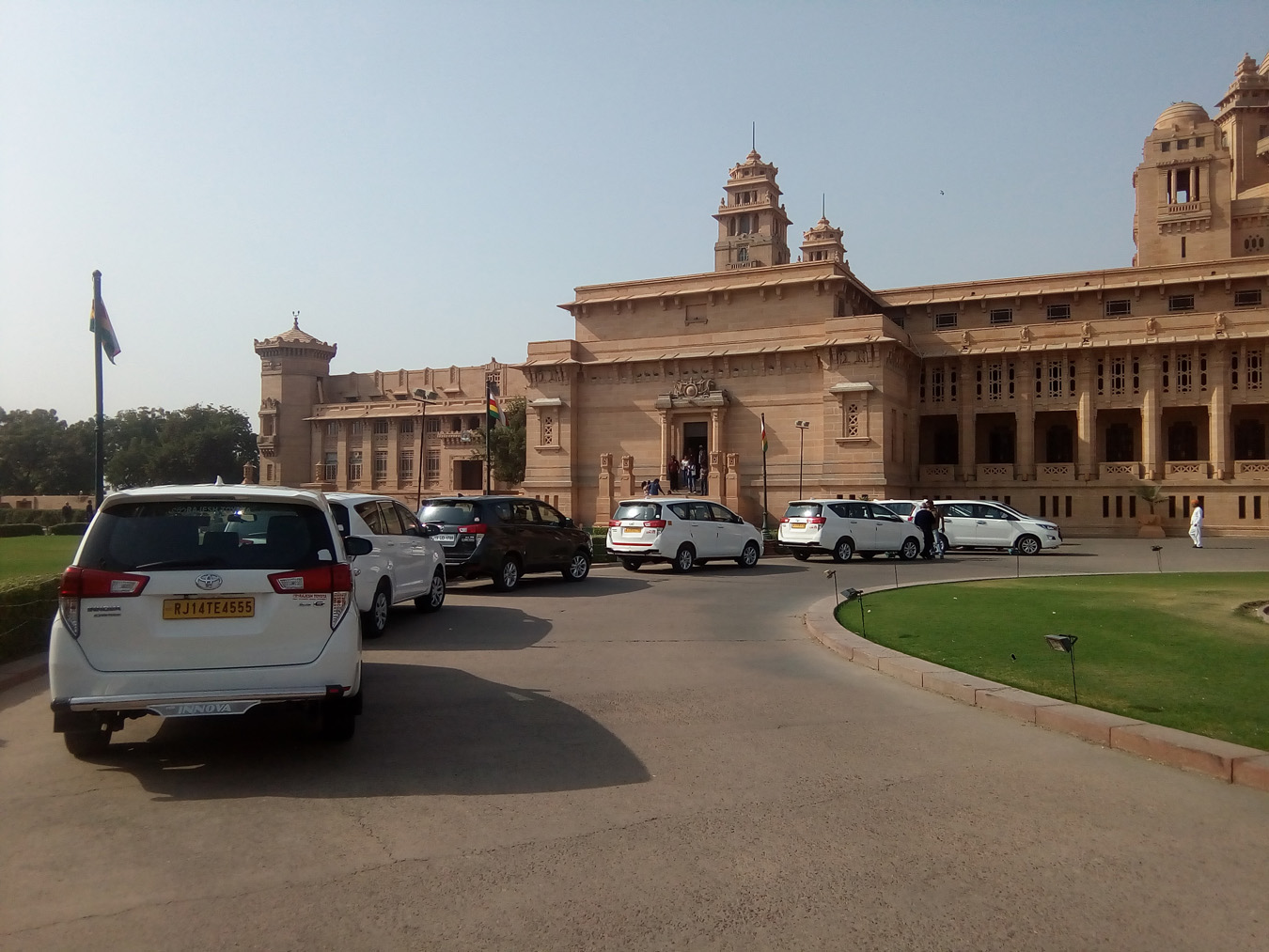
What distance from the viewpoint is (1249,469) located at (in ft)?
125

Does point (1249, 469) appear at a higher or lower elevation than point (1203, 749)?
higher

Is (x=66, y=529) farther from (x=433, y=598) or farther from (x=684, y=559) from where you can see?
(x=433, y=598)

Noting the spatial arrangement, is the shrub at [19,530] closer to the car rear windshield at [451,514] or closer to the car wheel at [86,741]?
the car rear windshield at [451,514]

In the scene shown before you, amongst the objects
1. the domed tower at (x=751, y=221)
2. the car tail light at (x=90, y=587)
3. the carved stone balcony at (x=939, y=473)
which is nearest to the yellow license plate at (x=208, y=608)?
the car tail light at (x=90, y=587)

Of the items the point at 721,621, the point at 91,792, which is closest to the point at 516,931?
the point at 91,792

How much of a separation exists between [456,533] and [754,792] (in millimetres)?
11282

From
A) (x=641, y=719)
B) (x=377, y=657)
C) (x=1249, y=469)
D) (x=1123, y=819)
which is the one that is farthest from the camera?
(x=1249, y=469)

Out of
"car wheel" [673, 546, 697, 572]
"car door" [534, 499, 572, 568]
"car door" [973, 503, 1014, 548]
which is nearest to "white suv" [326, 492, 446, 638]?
"car door" [534, 499, 572, 568]

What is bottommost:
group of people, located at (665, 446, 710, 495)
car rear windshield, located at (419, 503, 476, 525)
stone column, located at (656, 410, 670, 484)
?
car rear windshield, located at (419, 503, 476, 525)

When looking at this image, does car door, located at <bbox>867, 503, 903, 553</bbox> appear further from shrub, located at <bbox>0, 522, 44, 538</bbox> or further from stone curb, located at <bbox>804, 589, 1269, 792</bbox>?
shrub, located at <bbox>0, 522, 44, 538</bbox>

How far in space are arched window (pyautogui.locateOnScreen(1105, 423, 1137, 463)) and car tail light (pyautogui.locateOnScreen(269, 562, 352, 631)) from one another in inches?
1719

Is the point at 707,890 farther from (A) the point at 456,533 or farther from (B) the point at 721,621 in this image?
(A) the point at 456,533

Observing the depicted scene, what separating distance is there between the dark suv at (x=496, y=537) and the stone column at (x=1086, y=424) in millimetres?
30206

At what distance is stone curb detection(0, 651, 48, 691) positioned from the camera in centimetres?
881
